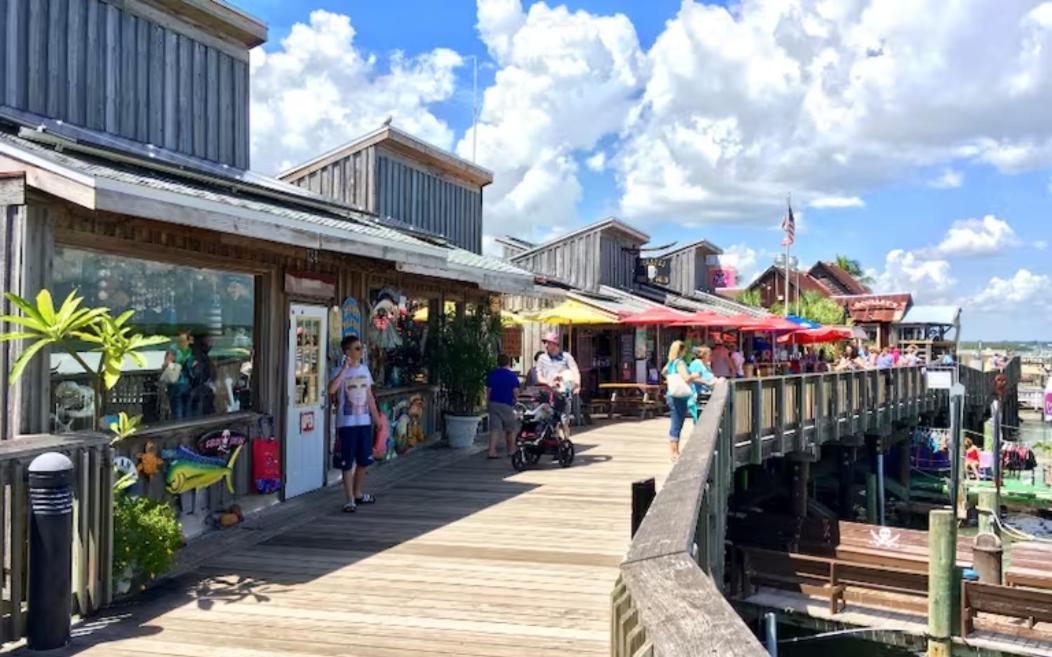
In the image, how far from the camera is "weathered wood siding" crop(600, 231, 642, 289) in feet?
88.6

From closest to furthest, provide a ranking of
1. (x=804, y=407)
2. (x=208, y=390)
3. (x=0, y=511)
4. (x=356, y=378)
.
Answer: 1. (x=0, y=511)
2. (x=208, y=390)
3. (x=356, y=378)
4. (x=804, y=407)

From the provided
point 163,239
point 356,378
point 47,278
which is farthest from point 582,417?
point 47,278

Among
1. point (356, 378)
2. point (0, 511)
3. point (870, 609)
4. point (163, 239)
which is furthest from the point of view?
point (870, 609)

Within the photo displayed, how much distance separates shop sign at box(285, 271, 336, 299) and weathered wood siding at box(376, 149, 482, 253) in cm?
667

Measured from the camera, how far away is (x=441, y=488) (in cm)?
1034

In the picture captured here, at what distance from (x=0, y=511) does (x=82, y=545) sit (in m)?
0.67

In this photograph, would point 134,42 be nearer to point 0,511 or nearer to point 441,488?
point 441,488

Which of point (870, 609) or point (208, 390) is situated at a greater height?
point (208, 390)

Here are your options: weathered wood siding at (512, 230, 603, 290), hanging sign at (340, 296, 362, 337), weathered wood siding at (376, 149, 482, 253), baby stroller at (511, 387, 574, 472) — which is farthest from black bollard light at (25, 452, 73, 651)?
weathered wood siding at (512, 230, 603, 290)

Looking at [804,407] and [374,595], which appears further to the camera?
[804,407]

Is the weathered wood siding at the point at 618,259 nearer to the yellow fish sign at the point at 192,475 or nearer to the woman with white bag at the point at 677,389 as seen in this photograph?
the woman with white bag at the point at 677,389

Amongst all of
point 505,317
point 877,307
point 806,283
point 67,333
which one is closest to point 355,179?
point 505,317

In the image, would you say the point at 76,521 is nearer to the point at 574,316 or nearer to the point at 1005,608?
the point at 1005,608

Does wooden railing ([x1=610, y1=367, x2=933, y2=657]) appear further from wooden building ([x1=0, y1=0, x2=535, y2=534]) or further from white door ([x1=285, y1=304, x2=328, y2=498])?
white door ([x1=285, y1=304, x2=328, y2=498])
